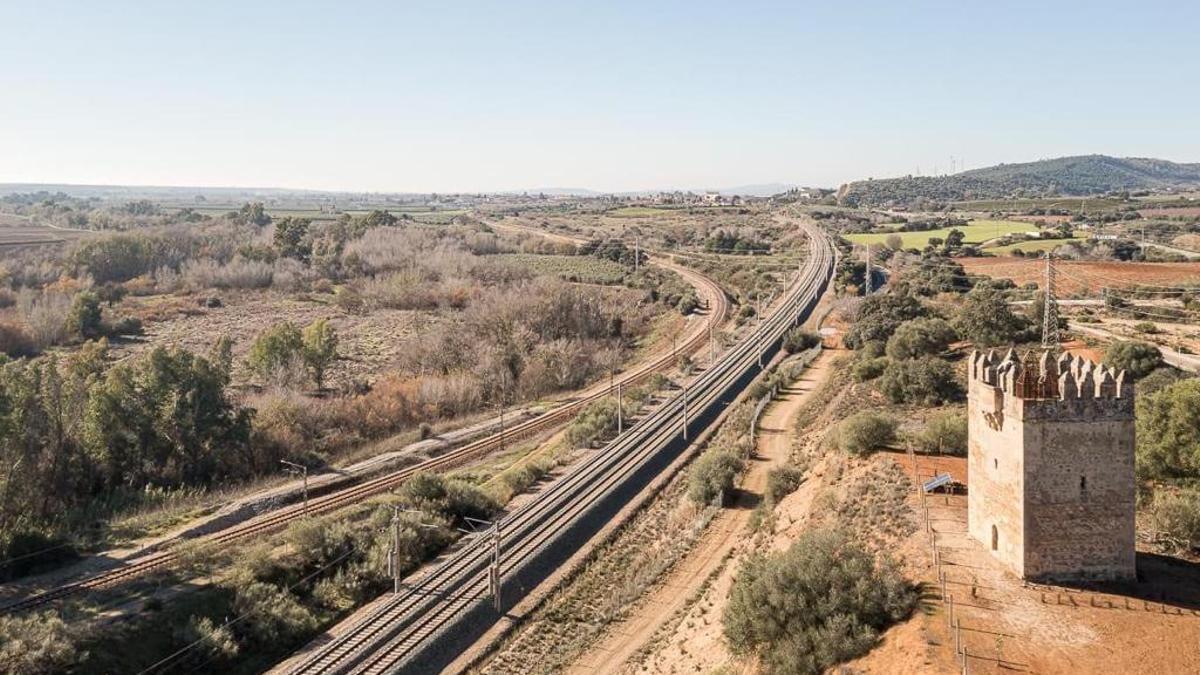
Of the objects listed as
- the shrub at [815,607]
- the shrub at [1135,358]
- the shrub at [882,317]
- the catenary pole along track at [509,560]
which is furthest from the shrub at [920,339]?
the shrub at [815,607]

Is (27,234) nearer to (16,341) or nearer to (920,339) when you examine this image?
(16,341)

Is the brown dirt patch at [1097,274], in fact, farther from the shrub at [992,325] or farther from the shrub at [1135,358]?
the shrub at [1135,358]

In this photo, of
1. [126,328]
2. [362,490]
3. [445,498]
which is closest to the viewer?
[445,498]

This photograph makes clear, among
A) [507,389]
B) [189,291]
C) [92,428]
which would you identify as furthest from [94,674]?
[189,291]

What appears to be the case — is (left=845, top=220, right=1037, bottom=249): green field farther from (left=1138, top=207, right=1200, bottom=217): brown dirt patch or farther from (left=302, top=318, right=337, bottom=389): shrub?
(left=302, top=318, right=337, bottom=389): shrub

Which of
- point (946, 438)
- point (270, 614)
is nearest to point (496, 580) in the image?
point (270, 614)

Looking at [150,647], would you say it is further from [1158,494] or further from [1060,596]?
[1158,494]
